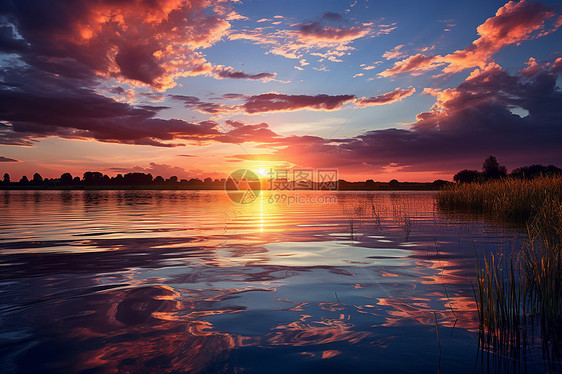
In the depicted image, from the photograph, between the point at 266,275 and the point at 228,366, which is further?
the point at 266,275

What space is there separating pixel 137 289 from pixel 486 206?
1115 inches

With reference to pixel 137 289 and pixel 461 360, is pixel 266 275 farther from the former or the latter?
pixel 461 360

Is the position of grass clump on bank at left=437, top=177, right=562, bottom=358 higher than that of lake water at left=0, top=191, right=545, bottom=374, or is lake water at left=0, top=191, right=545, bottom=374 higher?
grass clump on bank at left=437, top=177, right=562, bottom=358

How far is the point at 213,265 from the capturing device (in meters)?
Result: 10.1

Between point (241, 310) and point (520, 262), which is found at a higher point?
point (520, 262)

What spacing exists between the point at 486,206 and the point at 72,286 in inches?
1154

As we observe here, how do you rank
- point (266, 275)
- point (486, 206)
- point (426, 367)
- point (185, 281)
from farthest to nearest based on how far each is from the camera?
1. point (486, 206)
2. point (266, 275)
3. point (185, 281)
4. point (426, 367)

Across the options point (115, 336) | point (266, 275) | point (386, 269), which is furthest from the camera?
point (386, 269)

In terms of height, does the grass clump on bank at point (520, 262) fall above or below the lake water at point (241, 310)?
above

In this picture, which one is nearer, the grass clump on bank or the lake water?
the lake water

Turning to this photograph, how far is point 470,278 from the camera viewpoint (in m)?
8.47

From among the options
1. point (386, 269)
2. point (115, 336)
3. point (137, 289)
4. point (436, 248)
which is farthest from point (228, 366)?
point (436, 248)

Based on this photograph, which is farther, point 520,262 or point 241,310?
point 520,262

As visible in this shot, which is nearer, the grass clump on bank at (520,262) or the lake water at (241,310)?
the lake water at (241,310)
